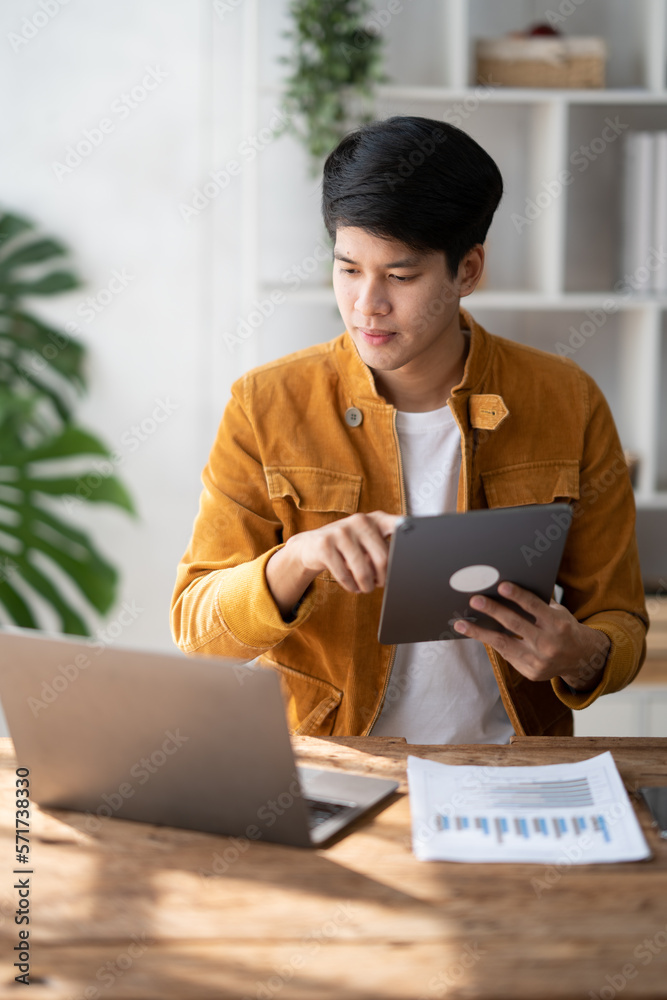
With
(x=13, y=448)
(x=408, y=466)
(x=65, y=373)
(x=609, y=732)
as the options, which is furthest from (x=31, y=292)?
(x=609, y=732)

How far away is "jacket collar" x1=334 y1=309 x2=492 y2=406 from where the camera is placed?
1.55 meters

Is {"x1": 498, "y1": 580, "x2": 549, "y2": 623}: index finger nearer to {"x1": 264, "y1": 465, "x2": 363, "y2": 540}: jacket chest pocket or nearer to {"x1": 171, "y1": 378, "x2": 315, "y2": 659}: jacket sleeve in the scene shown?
{"x1": 171, "y1": 378, "x2": 315, "y2": 659}: jacket sleeve

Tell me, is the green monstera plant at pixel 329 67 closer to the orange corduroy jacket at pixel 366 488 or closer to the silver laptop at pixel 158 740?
the orange corduroy jacket at pixel 366 488

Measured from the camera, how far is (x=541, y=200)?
8.12 ft

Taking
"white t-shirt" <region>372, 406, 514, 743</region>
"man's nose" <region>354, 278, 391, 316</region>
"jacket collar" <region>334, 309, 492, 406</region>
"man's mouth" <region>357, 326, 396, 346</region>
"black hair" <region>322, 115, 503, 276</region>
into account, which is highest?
"black hair" <region>322, 115, 503, 276</region>

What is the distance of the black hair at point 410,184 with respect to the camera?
1370 millimetres

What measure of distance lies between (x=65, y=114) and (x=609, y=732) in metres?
2.14

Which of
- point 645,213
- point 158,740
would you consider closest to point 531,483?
point 158,740

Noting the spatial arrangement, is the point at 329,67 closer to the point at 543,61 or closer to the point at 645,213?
the point at 543,61

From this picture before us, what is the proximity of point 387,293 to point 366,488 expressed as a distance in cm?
31

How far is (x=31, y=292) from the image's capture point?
8.75 ft

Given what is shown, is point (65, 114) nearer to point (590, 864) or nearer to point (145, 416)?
point (145, 416)

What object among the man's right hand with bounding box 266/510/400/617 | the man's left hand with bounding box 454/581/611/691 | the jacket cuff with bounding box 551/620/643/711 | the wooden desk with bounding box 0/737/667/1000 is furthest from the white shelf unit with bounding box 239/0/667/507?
the wooden desk with bounding box 0/737/667/1000

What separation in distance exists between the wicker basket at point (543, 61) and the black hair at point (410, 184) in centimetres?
107
